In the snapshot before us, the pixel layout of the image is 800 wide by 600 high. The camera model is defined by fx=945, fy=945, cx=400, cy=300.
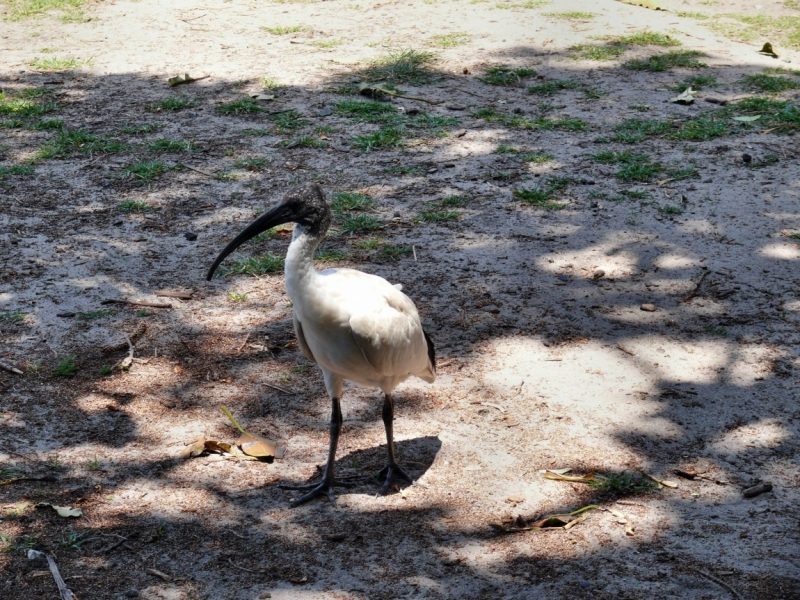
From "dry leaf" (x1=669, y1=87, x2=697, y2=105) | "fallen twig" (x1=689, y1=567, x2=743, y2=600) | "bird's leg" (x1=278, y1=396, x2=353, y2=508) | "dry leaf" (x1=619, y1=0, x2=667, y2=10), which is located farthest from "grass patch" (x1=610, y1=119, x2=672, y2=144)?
"fallen twig" (x1=689, y1=567, x2=743, y2=600)

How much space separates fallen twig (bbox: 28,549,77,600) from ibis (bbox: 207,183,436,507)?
3.13 ft

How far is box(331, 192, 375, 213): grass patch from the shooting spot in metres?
6.54

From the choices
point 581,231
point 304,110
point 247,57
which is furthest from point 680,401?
point 247,57

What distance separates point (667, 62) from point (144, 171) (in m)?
5.34

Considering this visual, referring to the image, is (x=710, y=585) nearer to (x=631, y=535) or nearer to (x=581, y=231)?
(x=631, y=535)

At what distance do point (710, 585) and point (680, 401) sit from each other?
1410 millimetres

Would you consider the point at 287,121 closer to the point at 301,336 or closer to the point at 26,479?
the point at 301,336

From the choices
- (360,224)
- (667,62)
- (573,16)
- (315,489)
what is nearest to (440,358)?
(315,489)

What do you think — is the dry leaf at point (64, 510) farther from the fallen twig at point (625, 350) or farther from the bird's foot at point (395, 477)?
the fallen twig at point (625, 350)

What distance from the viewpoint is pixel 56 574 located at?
3.34 meters

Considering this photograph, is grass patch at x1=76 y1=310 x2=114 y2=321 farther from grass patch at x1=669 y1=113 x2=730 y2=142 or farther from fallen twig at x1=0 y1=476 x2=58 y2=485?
grass patch at x1=669 y1=113 x2=730 y2=142

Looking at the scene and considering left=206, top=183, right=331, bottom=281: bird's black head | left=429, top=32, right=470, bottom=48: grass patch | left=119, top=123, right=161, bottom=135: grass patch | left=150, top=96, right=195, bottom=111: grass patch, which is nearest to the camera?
left=206, top=183, right=331, bottom=281: bird's black head

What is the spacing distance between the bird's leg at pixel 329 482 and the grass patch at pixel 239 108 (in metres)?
4.89

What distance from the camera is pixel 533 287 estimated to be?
Answer: 5.63m
